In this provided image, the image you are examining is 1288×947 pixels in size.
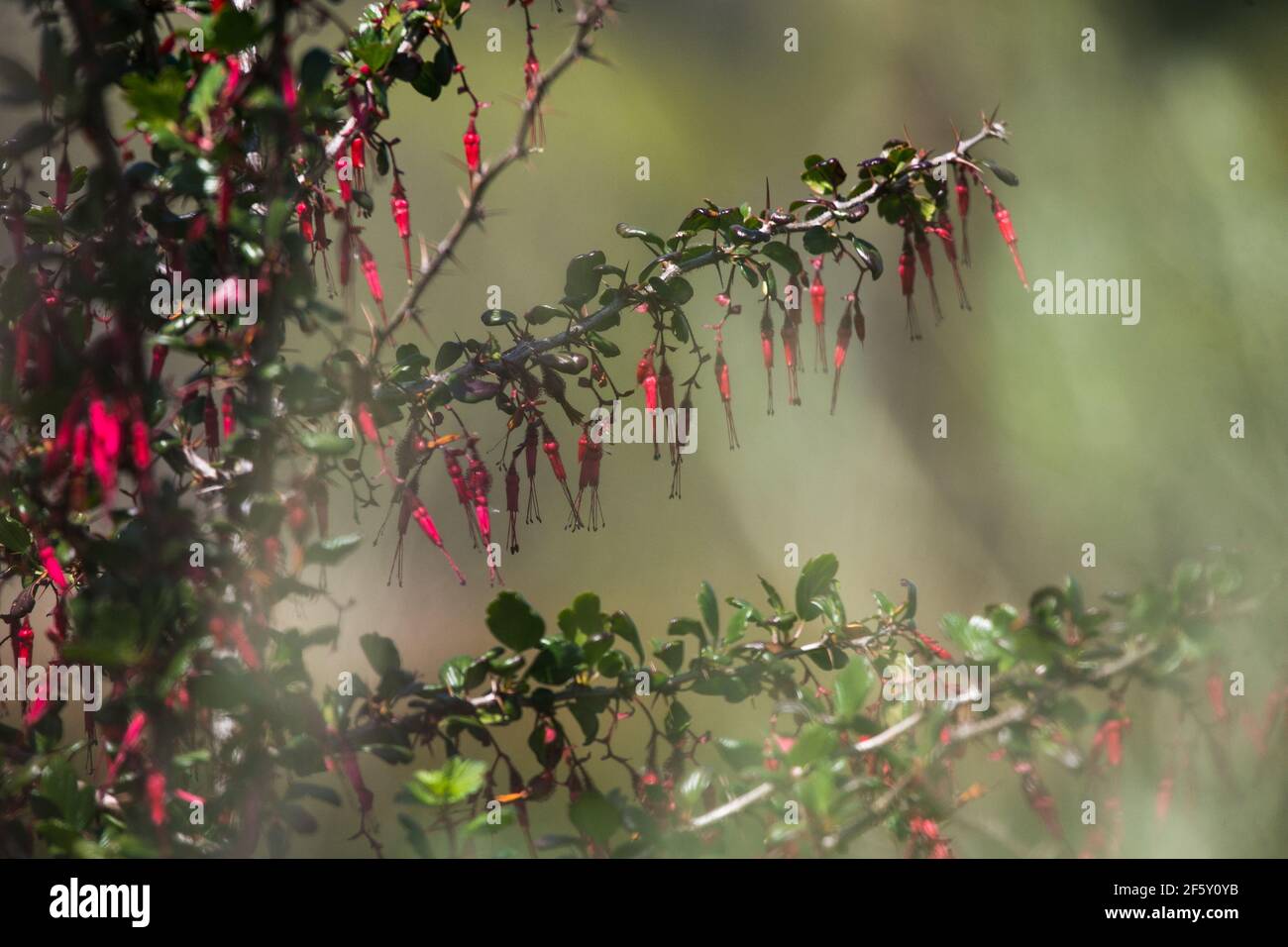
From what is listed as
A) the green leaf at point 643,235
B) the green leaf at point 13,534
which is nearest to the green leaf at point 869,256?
the green leaf at point 643,235

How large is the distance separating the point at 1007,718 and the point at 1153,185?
1.57 meters

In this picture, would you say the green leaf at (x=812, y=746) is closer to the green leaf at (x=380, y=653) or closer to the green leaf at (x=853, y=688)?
the green leaf at (x=853, y=688)

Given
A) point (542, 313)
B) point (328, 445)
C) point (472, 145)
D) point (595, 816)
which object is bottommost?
point (595, 816)

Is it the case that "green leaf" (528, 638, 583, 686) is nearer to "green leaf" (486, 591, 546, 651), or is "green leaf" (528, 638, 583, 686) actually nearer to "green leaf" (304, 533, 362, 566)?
"green leaf" (486, 591, 546, 651)

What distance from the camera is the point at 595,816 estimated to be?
59 centimetres

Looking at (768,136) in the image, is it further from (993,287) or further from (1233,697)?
(1233,697)

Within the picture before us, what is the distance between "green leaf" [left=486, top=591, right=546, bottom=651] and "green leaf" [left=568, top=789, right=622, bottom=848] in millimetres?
93

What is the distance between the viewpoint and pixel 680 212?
200 centimetres

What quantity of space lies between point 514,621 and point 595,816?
12 cm

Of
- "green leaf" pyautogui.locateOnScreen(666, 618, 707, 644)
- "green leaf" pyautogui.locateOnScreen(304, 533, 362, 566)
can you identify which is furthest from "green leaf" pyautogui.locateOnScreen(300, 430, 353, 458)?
"green leaf" pyautogui.locateOnScreen(666, 618, 707, 644)

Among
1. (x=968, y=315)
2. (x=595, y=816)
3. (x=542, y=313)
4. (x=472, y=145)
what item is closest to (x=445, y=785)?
(x=595, y=816)

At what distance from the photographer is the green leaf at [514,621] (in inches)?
23.6

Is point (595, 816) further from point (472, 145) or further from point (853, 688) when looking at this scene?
point (472, 145)
